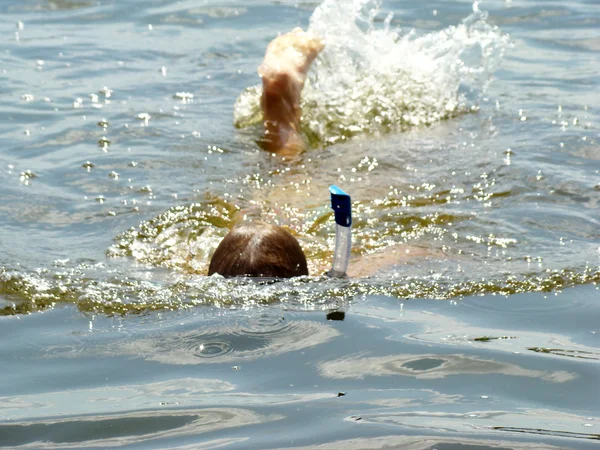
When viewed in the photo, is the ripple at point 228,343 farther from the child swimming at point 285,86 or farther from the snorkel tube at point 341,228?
the child swimming at point 285,86

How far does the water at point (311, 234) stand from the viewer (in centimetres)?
319

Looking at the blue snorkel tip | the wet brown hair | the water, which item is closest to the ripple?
the water

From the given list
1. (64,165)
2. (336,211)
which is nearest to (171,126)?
(64,165)

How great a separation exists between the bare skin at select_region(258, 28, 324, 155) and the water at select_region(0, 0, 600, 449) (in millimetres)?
229

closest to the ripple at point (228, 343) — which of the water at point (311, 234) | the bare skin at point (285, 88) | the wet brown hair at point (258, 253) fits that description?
the water at point (311, 234)

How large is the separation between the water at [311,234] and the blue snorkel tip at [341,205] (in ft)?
1.15

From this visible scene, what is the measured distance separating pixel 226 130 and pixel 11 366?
3.96 metres

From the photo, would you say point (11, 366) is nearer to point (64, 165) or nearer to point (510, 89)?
point (64, 165)

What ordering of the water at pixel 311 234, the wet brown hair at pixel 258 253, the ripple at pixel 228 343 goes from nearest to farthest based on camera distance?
the water at pixel 311 234 → the ripple at pixel 228 343 → the wet brown hair at pixel 258 253

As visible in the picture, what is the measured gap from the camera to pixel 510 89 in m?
8.34

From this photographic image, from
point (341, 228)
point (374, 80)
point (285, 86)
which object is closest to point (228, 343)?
point (341, 228)

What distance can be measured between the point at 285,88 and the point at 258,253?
9.18 ft

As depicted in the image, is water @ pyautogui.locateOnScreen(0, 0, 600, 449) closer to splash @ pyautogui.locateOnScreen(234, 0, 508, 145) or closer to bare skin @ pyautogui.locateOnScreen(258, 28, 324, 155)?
splash @ pyautogui.locateOnScreen(234, 0, 508, 145)

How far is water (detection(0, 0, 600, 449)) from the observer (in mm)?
3191
